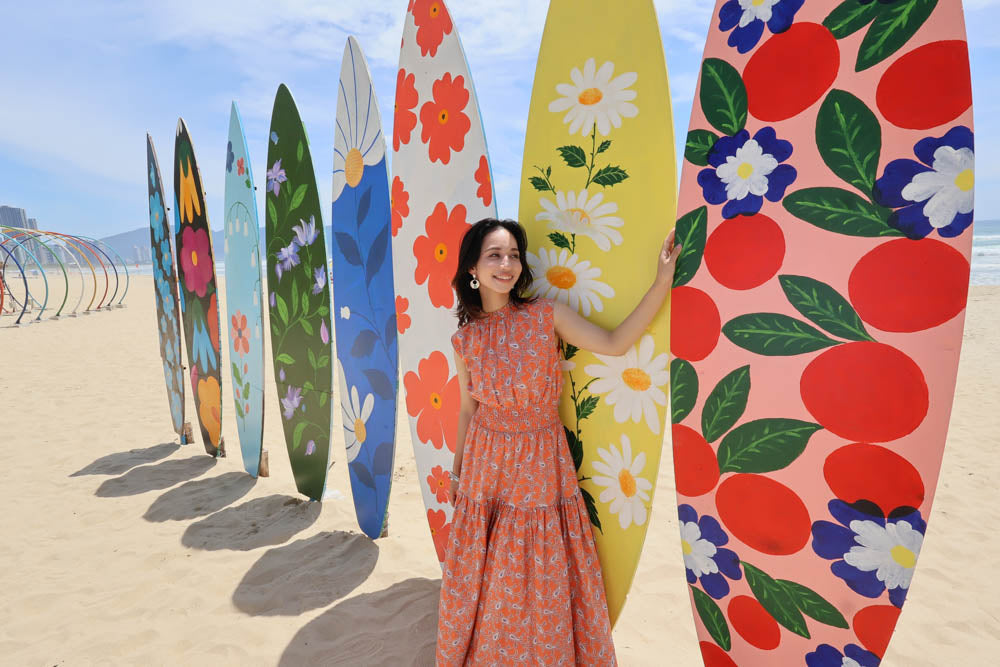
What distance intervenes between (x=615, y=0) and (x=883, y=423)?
4.92ft

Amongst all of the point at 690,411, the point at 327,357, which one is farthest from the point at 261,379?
the point at 690,411

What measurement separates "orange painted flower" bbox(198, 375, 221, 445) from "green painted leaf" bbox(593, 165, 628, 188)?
3.50 meters

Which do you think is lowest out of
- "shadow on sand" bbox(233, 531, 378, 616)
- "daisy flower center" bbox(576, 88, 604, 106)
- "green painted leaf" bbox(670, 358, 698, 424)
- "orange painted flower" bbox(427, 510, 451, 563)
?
"shadow on sand" bbox(233, 531, 378, 616)

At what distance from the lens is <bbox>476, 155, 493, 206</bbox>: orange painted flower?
82.0 inches

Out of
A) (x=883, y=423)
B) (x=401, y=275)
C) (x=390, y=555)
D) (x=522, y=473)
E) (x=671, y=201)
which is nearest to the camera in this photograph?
(x=883, y=423)

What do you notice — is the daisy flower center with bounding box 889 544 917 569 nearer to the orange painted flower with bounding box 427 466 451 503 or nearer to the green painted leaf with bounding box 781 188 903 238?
the green painted leaf with bounding box 781 188 903 238

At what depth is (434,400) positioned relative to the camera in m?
2.46

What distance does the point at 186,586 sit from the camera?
101 inches

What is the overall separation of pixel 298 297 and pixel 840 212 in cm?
280

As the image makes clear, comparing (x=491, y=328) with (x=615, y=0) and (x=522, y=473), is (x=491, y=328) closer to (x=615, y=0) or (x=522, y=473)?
(x=522, y=473)

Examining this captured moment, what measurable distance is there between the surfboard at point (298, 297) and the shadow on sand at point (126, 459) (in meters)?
1.68

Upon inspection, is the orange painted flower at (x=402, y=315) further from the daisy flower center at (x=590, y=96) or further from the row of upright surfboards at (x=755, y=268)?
the daisy flower center at (x=590, y=96)

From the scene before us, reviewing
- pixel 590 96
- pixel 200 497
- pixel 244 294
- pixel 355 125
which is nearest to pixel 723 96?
A: pixel 590 96

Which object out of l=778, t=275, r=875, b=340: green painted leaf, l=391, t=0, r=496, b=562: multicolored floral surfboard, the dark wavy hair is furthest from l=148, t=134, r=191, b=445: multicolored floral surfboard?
l=778, t=275, r=875, b=340: green painted leaf
